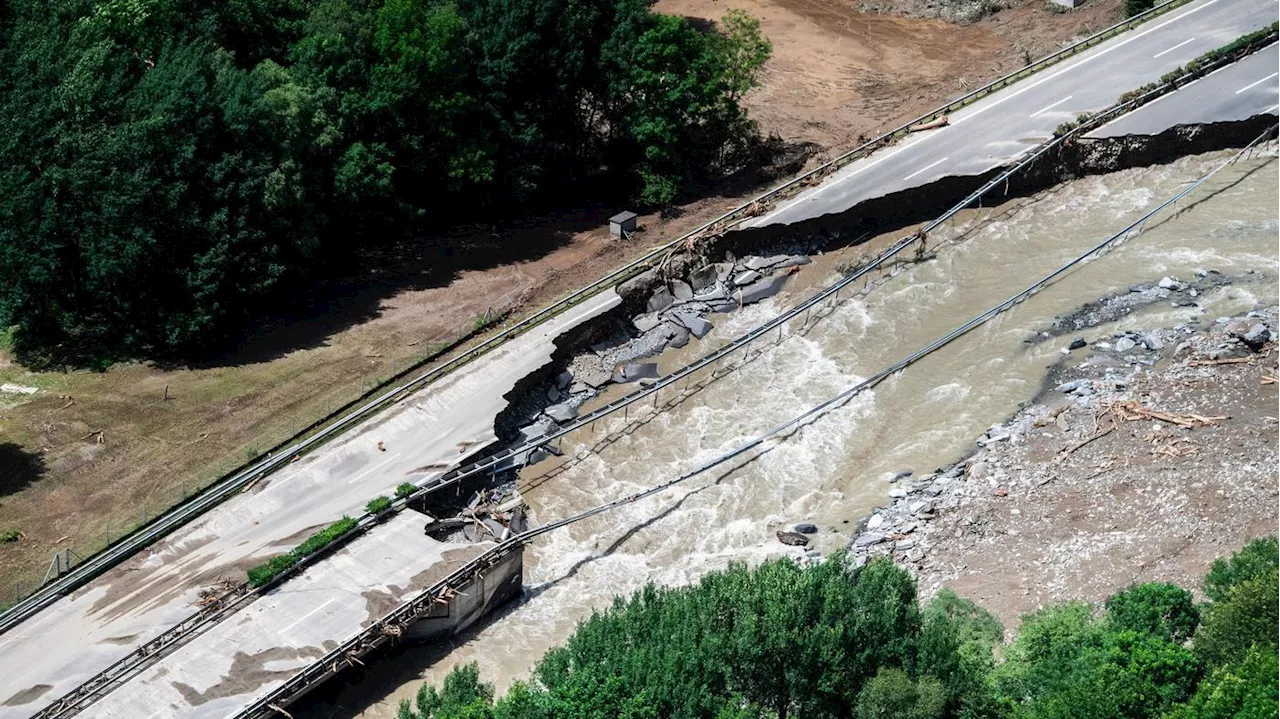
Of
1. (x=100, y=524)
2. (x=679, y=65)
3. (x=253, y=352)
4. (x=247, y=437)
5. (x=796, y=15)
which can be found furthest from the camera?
(x=796, y=15)

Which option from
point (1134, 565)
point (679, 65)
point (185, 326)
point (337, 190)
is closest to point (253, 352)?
point (185, 326)

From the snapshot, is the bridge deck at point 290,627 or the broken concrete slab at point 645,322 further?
the broken concrete slab at point 645,322


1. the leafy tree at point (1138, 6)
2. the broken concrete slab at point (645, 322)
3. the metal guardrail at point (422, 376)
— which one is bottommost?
the broken concrete slab at point (645, 322)

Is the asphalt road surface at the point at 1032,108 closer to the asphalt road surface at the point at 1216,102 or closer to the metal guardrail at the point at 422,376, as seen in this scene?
the metal guardrail at the point at 422,376

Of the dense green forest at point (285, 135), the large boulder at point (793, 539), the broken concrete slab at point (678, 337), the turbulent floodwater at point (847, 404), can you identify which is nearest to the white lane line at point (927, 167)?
the turbulent floodwater at point (847, 404)

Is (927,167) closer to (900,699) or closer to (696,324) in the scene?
(696,324)

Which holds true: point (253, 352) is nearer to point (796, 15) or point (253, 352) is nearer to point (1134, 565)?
point (1134, 565)

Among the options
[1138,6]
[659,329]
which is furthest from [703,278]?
[1138,6]
